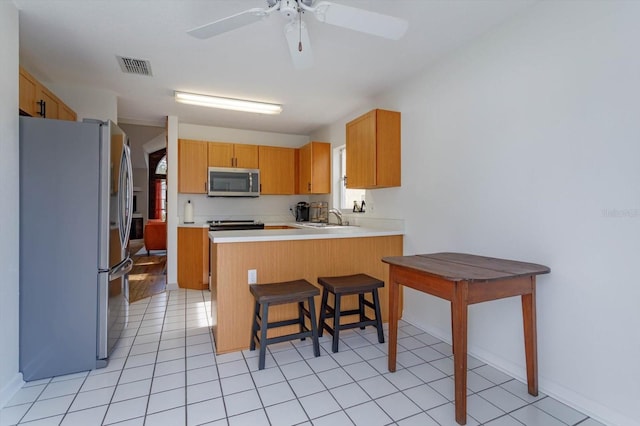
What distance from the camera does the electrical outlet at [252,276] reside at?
246 cm

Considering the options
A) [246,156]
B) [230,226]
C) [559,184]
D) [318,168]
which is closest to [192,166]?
[246,156]

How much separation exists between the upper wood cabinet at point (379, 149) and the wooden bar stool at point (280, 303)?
132cm

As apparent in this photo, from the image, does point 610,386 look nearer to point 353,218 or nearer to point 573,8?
point 573,8

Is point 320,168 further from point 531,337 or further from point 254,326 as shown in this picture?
point 531,337

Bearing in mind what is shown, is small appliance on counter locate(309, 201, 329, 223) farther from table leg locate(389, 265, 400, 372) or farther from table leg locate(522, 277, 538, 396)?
table leg locate(522, 277, 538, 396)

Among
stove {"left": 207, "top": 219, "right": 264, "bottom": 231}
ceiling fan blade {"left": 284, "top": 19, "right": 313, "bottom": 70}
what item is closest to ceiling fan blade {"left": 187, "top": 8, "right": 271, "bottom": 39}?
ceiling fan blade {"left": 284, "top": 19, "right": 313, "bottom": 70}

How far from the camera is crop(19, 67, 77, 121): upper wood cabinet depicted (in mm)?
2295

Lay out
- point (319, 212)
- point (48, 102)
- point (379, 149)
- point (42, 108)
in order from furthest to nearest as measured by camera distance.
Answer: point (319, 212)
point (379, 149)
point (48, 102)
point (42, 108)

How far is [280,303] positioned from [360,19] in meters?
1.76

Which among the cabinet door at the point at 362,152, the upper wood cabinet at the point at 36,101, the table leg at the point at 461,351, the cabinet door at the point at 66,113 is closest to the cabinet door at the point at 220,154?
the cabinet door at the point at 66,113

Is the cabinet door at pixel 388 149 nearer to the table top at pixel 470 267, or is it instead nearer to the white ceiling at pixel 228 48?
the white ceiling at pixel 228 48

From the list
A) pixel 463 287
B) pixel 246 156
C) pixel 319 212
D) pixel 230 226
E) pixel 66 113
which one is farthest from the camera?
pixel 319 212

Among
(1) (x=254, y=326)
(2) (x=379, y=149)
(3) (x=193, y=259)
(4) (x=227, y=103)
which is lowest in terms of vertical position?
(1) (x=254, y=326)

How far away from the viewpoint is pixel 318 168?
4594 millimetres
